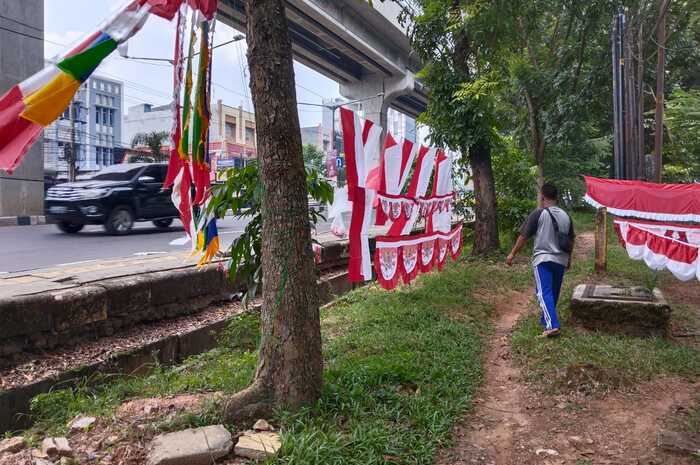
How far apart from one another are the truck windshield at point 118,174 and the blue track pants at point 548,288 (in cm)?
1011

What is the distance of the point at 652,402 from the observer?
3.71 meters

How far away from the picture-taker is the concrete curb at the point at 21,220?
15.1m

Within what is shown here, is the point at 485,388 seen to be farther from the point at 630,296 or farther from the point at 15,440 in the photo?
the point at 15,440

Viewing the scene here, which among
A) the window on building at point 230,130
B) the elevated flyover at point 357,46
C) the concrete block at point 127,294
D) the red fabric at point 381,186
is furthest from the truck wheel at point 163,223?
the window on building at point 230,130

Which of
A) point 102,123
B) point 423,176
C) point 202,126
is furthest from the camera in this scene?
point 102,123

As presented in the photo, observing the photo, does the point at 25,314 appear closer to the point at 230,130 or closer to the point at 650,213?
the point at 650,213

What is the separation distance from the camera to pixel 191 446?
9.07ft

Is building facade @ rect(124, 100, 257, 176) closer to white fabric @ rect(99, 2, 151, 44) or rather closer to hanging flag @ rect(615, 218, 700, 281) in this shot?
hanging flag @ rect(615, 218, 700, 281)

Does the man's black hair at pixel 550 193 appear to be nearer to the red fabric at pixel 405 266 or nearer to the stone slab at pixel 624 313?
the stone slab at pixel 624 313

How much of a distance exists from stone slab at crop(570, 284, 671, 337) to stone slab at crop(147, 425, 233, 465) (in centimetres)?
381

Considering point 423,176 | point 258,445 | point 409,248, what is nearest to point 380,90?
point 423,176

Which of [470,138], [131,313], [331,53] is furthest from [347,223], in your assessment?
[331,53]

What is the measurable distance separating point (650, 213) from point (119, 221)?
10.9 meters

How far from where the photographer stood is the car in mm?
11289
